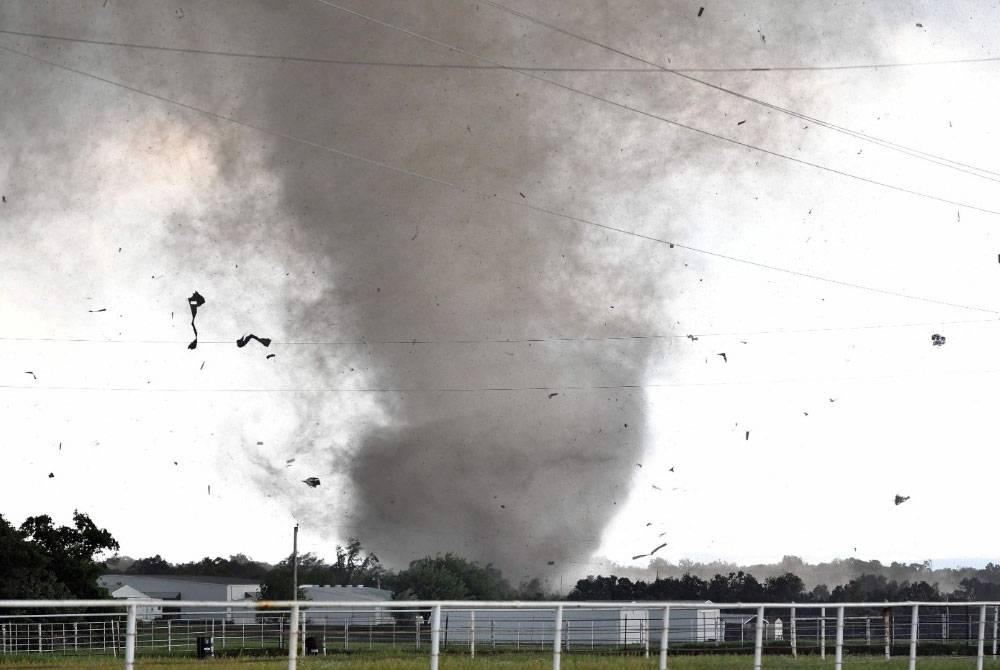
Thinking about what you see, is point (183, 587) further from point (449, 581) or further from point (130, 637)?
point (130, 637)

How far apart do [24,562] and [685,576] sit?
180 feet

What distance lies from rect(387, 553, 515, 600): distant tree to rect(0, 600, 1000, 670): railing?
34930 millimetres

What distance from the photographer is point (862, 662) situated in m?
22.7

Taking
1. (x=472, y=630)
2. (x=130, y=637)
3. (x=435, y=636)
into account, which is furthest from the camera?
(x=472, y=630)

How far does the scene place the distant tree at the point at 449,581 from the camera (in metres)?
103

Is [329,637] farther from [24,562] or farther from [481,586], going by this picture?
[481,586]

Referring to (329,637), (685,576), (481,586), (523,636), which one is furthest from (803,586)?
(329,637)

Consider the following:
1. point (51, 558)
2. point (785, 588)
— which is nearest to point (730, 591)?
point (785, 588)

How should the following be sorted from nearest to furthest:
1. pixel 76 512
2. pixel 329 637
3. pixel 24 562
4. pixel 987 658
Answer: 1. pixel 987 658
2. pixel 329 637
3. pixel 24 562
4. pixel 76 512

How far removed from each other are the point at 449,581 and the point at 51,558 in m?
48.5

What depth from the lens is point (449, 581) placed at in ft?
341

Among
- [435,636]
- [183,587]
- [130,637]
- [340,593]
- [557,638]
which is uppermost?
[130,637]

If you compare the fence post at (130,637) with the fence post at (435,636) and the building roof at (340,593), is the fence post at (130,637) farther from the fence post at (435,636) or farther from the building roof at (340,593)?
the building roof at (340,593)

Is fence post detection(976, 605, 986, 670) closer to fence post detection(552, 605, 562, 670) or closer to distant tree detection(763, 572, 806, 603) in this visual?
fence post detection(552, 605, 562, 670)
